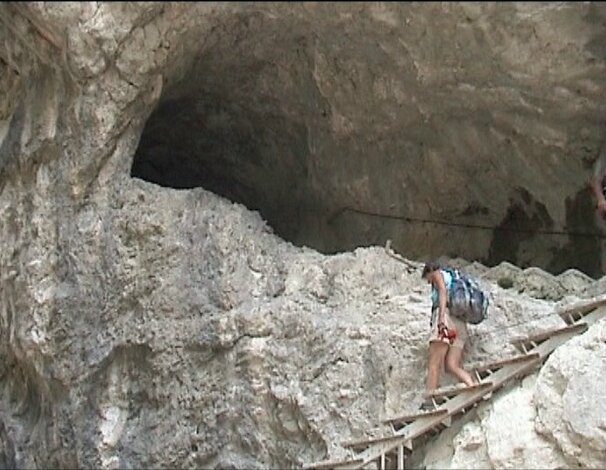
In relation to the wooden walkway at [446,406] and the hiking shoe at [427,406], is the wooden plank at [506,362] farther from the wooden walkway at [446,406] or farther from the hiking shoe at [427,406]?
the hiking shoe at [427,406]

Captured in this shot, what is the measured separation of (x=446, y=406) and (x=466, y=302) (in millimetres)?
683

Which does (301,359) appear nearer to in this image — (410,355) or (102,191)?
(410,355)

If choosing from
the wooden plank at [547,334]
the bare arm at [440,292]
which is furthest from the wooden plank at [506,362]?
the bare arm at [440,292]

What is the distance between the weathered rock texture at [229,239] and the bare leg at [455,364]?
218mm

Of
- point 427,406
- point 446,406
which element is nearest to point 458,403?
point 446,406

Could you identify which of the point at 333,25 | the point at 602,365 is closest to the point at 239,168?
the point at 333,25

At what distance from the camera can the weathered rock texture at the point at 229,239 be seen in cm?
625

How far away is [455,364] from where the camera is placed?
5.88 m

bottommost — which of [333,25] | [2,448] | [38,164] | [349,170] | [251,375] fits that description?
[2,448]

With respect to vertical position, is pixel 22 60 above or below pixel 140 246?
above

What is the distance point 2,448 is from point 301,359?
7.31 feet

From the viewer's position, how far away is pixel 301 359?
6301mm

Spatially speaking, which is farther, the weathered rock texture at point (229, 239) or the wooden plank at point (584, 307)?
the weathered rock texture at point (229, 239)

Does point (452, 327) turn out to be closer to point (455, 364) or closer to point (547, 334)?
point (455, 364)
